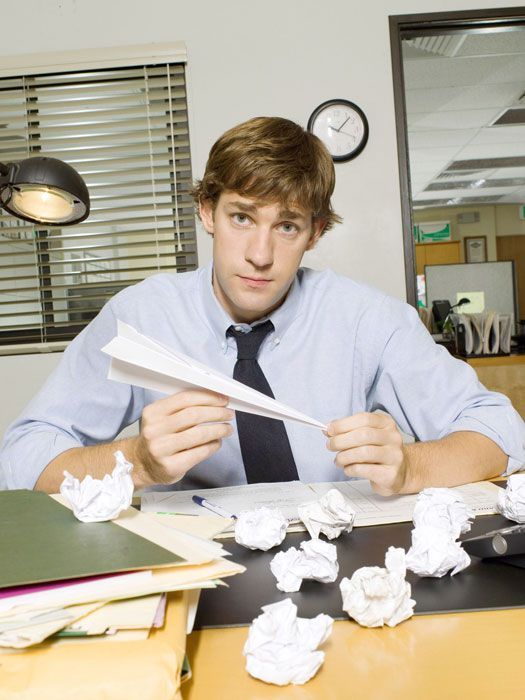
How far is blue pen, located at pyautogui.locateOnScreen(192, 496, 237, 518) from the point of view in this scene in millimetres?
947

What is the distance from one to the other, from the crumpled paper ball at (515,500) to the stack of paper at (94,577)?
45 centimetres

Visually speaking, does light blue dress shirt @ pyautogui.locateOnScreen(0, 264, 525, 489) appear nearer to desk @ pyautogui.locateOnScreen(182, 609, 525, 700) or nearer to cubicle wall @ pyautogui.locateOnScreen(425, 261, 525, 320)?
desk @ pyautogui.locateOnScreen(182, 609, 525, 700)

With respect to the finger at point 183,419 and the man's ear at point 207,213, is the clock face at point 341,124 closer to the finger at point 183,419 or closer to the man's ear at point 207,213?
the man's ear at point 207,213

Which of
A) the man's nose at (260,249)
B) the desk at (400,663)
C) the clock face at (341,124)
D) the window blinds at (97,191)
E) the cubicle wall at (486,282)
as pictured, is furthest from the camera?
the cubicle wall at (486,282)

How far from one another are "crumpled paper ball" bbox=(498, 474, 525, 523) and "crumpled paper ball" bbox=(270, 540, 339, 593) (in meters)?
0.31

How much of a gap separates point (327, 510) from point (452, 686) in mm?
369

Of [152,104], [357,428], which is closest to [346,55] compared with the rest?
[152,104]

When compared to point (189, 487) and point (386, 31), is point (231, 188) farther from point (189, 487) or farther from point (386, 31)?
point (386, 31)

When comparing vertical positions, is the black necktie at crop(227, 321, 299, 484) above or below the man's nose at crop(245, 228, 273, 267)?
below

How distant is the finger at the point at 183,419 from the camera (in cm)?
91

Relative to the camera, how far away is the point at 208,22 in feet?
9.64

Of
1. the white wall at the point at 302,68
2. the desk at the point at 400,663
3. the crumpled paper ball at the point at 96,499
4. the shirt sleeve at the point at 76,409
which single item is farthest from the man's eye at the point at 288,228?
the white wall at the point at 302,68

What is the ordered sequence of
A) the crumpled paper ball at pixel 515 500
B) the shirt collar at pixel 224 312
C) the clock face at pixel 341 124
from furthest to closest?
the clock face at pixel 341 124 → the shirt collar at pixel 224 312 → the crumpled paper ball at pixel 515 500

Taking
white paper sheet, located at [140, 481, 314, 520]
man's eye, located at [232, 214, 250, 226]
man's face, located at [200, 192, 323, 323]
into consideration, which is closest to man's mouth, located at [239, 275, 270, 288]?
man's face, located at [200, 192, 323, 323]
